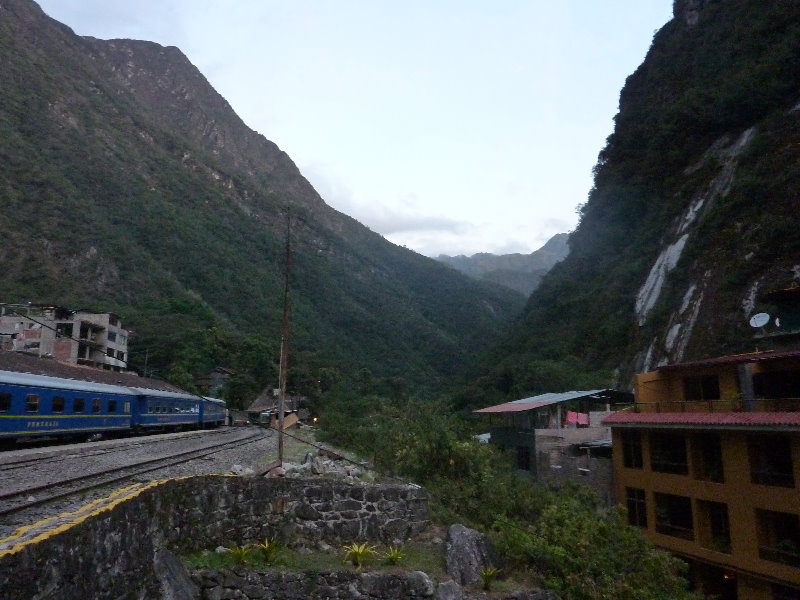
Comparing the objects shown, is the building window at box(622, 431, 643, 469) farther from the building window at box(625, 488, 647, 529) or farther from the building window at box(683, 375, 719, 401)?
the building window at box(683, 375, 719, 401)

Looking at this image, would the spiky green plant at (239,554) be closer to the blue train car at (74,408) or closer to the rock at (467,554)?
the rock at (467,554)

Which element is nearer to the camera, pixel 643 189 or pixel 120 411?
pixel 120 411

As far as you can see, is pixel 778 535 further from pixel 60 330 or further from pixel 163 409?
pixel 60 330

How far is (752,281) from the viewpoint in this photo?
25.4m

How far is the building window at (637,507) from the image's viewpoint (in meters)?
18.6

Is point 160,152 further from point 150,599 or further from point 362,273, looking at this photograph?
point 150,599

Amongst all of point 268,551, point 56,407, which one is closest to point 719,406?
point 268,551

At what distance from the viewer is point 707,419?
16.0 metres

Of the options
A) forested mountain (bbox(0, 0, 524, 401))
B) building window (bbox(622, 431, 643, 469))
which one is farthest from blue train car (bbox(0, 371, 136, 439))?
forested mountain (bbox(0, 0, 524, 401))

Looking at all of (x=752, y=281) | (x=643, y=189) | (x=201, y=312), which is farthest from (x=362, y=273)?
(x=752, y=281)

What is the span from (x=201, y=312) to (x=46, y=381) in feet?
172

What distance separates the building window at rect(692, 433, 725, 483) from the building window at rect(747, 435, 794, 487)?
1.14 meters

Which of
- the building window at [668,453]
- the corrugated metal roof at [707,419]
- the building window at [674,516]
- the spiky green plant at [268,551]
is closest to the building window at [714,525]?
the building window at [674,516]

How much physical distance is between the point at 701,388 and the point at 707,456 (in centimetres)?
302
